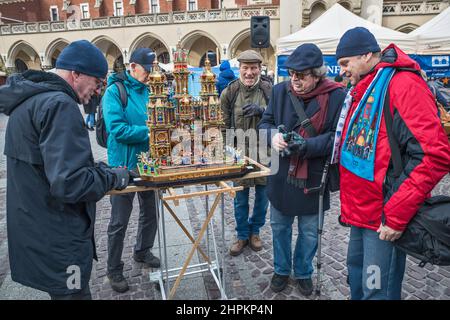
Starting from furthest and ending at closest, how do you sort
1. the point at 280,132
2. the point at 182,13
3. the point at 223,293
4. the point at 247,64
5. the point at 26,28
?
1. the point at 26,28
2. the point at 182,13
3. the point at 247,64
4. the point at 223,293
5. the point at 280,132

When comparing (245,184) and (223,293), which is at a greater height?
(245,184)

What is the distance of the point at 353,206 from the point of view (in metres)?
2.34

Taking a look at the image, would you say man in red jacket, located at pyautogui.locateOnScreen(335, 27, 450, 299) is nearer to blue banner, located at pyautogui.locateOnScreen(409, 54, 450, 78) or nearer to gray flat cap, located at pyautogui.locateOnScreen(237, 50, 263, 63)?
gray flat cap, located at pyautogui.locateOnScreen(237, 50, 263, 63)

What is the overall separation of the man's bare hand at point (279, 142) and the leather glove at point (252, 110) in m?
0.95

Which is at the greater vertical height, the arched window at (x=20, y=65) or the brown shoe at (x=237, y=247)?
the arched window at (x=20, y=65)

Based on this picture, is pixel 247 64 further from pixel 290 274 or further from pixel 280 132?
→ pixel 290 274

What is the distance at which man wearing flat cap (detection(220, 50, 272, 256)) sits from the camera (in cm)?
378

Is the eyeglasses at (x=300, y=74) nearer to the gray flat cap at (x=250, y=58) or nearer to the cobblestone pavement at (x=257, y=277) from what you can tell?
the gray flat cap at (x=250, y=58)

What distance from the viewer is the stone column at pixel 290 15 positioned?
24.9 meters

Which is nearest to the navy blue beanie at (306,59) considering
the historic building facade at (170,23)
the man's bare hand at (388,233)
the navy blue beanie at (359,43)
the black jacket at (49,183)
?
the navy blue beanie at (359,43)

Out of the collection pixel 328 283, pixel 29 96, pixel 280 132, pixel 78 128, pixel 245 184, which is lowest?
pixel 328 283

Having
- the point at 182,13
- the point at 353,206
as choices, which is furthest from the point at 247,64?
the point at 182,13

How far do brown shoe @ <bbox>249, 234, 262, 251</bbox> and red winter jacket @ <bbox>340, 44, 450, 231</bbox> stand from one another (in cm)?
200

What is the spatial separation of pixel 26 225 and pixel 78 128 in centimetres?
65
